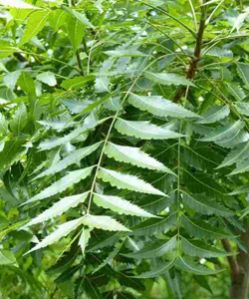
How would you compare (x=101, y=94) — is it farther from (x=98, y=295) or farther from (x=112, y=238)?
(x=98, y=295)

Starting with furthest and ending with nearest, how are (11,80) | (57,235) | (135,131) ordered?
1. (11,80)
2. (135,131)
3. (57,235)

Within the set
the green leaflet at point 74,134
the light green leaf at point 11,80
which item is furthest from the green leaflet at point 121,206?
the light green leaf at point 11,80

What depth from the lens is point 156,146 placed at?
1.03 metres

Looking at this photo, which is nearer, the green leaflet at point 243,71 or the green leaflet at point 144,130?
the green leaflet at point 144,130

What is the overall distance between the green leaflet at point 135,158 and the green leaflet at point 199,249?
17 centimetres

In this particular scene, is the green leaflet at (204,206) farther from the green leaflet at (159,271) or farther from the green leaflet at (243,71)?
the green leaflet at (243,71)

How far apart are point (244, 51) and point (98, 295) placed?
51 centimetres

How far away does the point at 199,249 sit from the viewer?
3.03 ft

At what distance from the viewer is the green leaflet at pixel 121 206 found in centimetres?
74

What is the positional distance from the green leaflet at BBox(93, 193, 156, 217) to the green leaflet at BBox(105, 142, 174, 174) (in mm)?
52

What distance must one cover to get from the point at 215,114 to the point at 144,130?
18 centimetres

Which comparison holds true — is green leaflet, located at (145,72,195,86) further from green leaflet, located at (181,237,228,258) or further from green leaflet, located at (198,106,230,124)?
green leaflet, located at (181,237,228,258)

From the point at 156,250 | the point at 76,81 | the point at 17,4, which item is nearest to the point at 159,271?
the point at 156,250

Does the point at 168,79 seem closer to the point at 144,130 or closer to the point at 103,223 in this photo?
the point at 144,130
